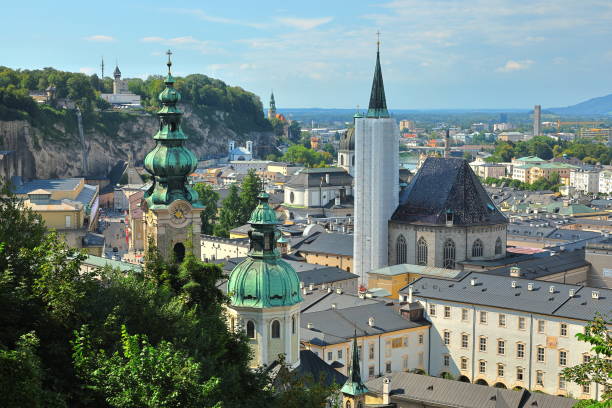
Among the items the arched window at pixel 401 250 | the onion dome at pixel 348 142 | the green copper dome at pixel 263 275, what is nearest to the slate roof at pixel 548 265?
the arched window at pixel 401 250

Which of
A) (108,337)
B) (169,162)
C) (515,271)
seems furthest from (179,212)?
(515,271)

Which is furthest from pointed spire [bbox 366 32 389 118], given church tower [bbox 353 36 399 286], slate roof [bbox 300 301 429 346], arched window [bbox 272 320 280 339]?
arched window [bbox 272 320 280 339]

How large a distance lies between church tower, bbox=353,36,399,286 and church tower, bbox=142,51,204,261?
4289 cm

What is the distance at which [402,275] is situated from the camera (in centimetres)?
7875

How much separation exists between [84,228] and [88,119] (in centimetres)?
9979

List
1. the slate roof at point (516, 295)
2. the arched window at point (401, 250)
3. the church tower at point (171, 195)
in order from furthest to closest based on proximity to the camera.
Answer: the arched window at point (401, 250), the slate roof at point (516, 295), the church tower at point (171, 195)

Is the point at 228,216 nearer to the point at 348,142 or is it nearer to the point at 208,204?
the point at 208,204

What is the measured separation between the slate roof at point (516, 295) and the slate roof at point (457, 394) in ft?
32.9

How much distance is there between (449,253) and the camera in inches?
3223

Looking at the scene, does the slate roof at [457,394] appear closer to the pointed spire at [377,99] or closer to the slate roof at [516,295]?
the slate roof at [516,295]

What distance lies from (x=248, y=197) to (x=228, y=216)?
21.0ft

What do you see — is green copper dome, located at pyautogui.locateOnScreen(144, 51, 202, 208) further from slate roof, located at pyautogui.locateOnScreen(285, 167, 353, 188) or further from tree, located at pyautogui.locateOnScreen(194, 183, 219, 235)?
slate roof, located at pyautogui.locateOnScreen(285, 167, 353, 188)

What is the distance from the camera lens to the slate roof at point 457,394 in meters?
49.7

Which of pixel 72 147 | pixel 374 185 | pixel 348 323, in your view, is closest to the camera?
pixel 348 323
